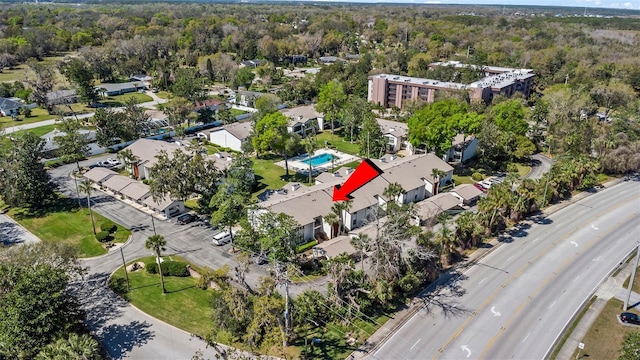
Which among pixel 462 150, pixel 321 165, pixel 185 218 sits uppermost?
pixel 462 150

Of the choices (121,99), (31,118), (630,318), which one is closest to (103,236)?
(630,318)

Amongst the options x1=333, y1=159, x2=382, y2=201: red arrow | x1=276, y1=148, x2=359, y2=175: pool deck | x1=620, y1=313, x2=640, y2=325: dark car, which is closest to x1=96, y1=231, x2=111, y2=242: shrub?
x1=333, y1=159, x2=382, y2=201: red arrow

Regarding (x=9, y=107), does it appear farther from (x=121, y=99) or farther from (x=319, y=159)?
(x=319, y=159)

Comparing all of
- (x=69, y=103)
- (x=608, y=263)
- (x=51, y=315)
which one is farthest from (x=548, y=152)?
(x=69, y=103)

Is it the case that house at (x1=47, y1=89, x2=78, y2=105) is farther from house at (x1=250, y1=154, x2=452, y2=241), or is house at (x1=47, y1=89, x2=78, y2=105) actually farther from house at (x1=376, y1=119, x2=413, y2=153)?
house at (x1=376, y1=119, x2=413, y2=153)

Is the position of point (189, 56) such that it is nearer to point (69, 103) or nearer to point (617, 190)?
point (69, 103)

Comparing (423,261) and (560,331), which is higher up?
(423,261)

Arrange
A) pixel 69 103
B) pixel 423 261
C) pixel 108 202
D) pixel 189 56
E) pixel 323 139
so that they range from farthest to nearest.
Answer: pixel 189 56, pixel 69 103, pixel 323 139, pixel 108 202, pixel 423 261
